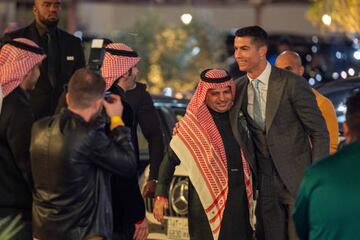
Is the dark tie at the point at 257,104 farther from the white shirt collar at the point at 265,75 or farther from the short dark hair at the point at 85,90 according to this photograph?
the short dark hair at the point at 85,90

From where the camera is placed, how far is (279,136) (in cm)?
852

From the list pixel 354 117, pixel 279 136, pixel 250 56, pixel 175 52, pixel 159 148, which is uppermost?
pixel 354 117

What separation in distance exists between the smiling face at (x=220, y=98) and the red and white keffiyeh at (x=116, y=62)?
737 millimetres

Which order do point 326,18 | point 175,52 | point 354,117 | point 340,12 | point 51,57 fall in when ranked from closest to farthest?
point 354,117 → point 51,57 → point 340,12 → point 326,18 → point 175,52

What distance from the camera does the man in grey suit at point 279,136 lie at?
8516 millimetres

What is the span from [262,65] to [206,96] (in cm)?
49

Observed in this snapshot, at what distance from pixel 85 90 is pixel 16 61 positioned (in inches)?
38.3

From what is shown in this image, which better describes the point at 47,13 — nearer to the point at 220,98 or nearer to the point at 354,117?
the point at 220,98

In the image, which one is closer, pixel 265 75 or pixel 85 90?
pixel 85 90

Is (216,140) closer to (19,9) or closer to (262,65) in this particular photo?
(262,65)

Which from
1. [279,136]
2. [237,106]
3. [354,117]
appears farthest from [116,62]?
[354,117]

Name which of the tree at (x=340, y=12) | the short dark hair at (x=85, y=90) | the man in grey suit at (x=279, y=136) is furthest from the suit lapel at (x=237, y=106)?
the tree at (x=340, y=12)

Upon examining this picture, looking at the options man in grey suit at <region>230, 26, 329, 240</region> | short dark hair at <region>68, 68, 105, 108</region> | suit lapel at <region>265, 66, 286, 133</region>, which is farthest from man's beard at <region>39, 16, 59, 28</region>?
short dark hair at <region>68, 68, 105, 108</region>

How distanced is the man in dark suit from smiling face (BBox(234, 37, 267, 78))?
4.47 feet
